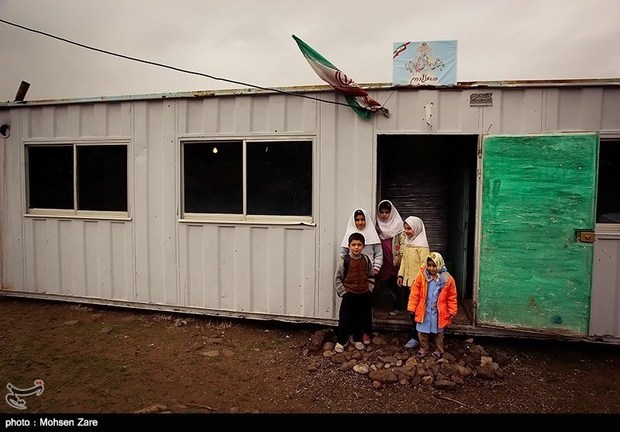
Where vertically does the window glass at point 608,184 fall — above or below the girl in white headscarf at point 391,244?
above

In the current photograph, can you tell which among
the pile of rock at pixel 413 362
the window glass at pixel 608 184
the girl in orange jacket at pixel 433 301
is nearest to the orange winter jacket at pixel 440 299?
the girl in orange jacket at pixel 433 301

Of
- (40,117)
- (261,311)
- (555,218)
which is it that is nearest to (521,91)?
(555,218)

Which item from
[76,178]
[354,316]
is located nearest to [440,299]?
[354,316]

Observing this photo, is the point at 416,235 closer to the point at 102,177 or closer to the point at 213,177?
the point at 213,177

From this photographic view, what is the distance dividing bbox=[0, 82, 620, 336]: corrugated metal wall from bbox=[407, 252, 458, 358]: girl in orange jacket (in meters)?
1.02

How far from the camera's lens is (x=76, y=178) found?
18.5 feet

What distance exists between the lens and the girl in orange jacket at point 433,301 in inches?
155

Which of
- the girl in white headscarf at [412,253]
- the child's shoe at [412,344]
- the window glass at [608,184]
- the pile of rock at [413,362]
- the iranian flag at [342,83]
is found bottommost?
the pile of rock at [413,362]

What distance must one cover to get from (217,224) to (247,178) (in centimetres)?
73

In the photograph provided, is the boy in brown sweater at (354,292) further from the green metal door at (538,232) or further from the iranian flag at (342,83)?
the iranian flag at (342,83)

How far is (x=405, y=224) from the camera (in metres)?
4.51

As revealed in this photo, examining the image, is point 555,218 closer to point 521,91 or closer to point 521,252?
point 521,252

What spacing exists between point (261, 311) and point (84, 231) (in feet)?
9.68

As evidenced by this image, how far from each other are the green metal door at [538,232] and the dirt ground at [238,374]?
52 centimetres
